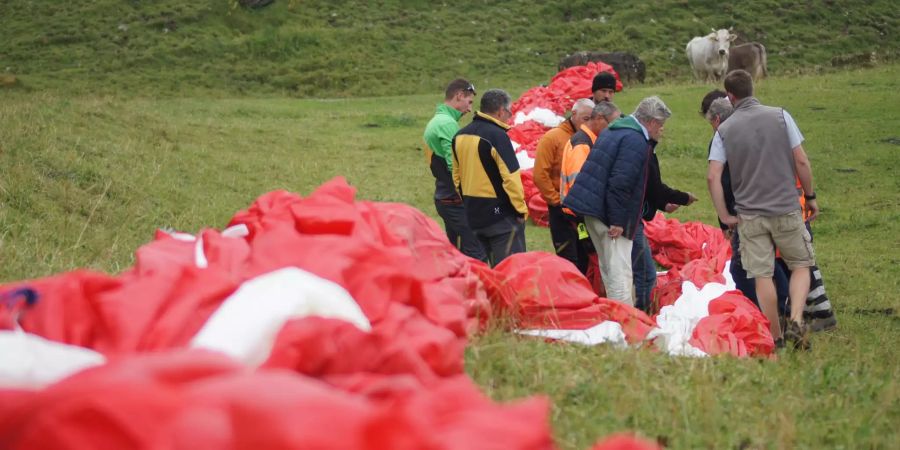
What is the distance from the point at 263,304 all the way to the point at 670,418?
5.86ft

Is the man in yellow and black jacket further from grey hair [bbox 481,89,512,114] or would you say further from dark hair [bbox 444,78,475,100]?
dark hair [bbox 444,78,475,100]

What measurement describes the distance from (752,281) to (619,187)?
1287 mm

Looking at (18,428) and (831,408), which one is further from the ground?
(18,428)

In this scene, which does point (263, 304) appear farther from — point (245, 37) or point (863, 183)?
point (245, 37)

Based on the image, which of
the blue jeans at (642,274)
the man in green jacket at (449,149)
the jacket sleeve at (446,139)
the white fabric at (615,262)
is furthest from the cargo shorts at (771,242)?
the jacket sleeve at (446,139)

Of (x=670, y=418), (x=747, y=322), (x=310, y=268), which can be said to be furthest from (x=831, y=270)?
(x=310, y=268)

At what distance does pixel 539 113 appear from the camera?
1656cm

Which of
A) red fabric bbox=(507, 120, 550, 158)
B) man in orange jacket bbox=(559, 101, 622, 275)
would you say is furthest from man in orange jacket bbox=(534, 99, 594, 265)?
red fabric bbox=(507, 120, 550, 158)

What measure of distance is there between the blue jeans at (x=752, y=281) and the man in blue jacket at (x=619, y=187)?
82 centimetres

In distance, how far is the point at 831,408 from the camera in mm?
4492

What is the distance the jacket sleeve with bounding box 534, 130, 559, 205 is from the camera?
30.0 ft

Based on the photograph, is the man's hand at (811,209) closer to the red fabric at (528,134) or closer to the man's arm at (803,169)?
the man's arm at (803,169)

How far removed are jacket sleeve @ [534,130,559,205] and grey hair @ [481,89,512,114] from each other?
0.96 m

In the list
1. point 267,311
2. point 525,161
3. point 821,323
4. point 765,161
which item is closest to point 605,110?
point 765,161
